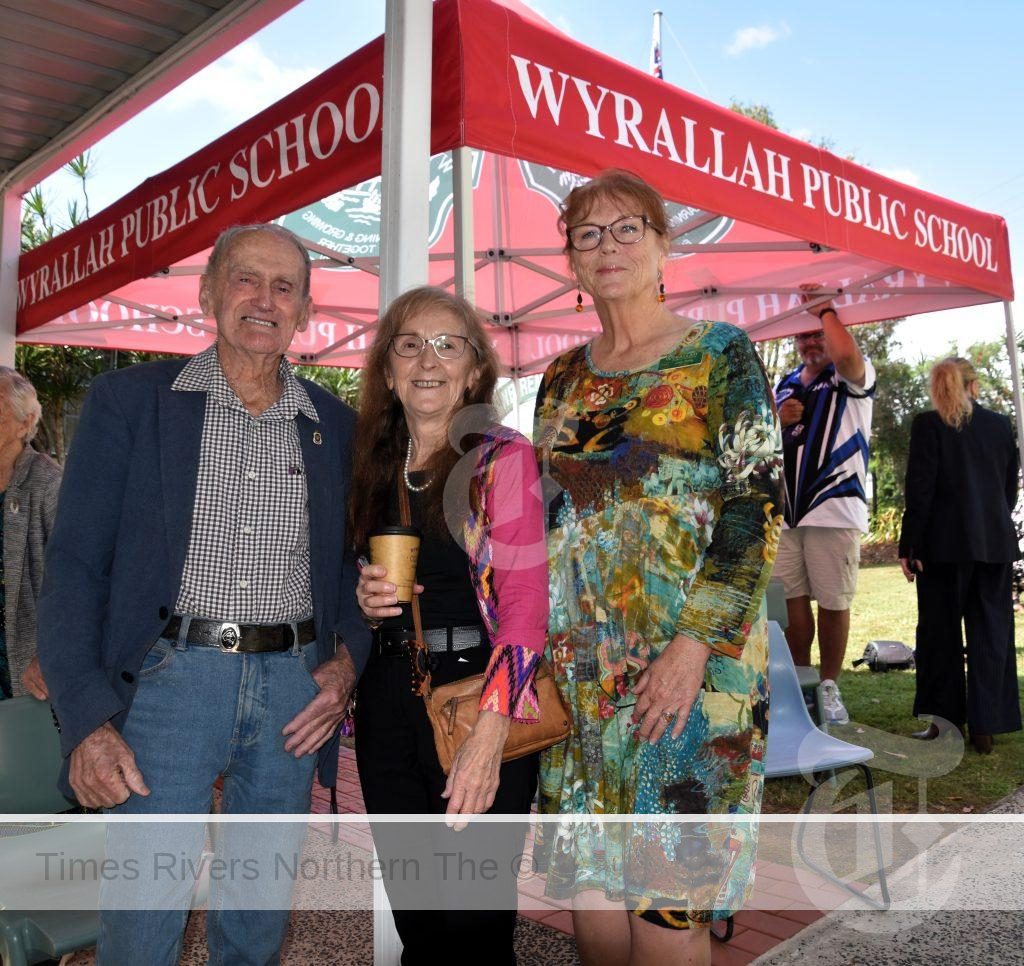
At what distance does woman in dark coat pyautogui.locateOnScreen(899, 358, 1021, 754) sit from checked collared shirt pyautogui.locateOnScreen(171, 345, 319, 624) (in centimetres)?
442

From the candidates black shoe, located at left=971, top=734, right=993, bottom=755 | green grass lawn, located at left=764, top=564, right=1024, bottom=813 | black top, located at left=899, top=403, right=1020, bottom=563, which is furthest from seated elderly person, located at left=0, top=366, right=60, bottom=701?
black shoe, located at left=971, top=734, right=993, bottom=755

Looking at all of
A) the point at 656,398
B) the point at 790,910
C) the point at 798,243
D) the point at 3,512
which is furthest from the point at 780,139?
the point at 3,512

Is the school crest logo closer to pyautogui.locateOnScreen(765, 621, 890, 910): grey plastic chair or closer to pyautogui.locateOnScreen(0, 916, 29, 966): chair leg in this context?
pyautogui.locateOnScreen(765, 621, 890, 910): grey plastic chair

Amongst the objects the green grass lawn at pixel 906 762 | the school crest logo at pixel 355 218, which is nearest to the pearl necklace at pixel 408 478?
the green grass lawn at pixel 906 762

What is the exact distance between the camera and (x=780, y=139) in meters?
3.88

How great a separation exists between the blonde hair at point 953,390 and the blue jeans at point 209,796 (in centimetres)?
461

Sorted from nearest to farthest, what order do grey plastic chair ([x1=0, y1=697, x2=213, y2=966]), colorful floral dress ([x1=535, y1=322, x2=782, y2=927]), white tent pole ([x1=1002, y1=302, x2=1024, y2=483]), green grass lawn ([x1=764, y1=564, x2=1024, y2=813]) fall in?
1. colorful floral dress ([x1=535, y1=322, x2=782, y2=927])
2. grey plastic chair ([x1=0, y1=697, x2=213, y2=966])
3. green grass lawn ([x1=764, y1=564, x2=1024, y2=813])
4. white tent pole ([x1=1002, y1=302, x2=1024, y2=483])

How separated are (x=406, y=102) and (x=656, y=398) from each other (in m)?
1.44

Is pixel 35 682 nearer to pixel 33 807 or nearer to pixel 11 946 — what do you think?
pixel 33 807

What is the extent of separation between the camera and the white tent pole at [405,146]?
2574mm

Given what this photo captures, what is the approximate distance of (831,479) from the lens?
17.4 feet

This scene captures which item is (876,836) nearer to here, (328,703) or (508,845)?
(508,845)

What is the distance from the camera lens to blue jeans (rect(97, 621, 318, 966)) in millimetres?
1769

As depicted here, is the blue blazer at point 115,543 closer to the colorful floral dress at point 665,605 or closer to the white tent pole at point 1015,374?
the colorful floral dress at point 665,605
